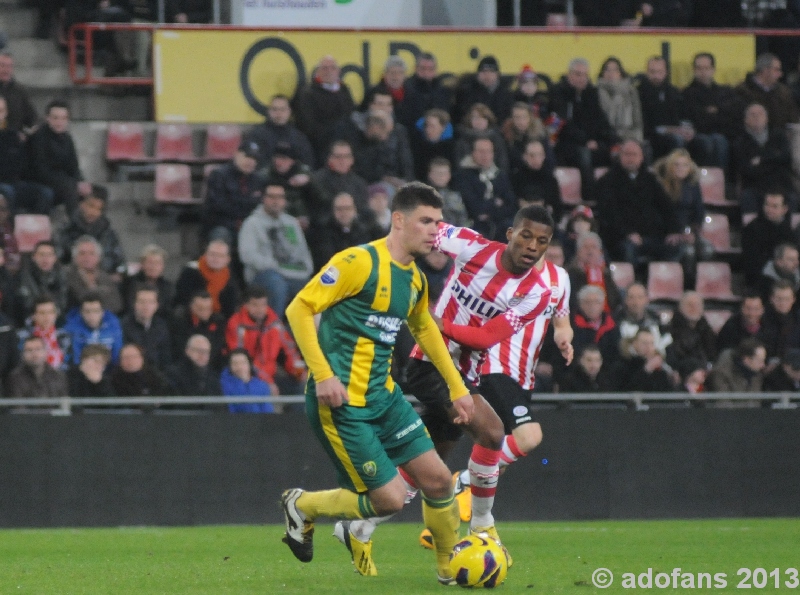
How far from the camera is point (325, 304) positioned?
7207mm

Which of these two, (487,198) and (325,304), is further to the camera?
(487,198)

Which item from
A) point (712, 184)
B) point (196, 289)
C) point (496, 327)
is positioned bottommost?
point (196, 289)

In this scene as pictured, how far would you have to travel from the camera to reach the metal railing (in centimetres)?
1159

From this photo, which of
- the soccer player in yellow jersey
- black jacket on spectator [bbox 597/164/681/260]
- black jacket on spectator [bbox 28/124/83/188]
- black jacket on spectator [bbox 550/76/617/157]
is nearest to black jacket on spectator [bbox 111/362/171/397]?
black jacket on spectator [bbox 28/124/83/188]

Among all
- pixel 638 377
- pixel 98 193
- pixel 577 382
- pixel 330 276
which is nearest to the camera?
pixel 330 276

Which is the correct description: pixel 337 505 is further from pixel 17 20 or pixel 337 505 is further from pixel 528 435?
pixel 17 20

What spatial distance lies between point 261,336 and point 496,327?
4.27m

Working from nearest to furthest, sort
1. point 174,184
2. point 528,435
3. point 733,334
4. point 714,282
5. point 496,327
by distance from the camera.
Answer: point 496,327, point 528,435, point 733,334, point 174,184, point 714,282

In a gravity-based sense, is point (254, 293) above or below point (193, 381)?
above

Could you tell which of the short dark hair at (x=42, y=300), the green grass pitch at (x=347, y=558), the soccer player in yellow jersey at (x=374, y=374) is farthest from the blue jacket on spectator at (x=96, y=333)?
the soccer player in yellow jersey at (x=374, y=374)

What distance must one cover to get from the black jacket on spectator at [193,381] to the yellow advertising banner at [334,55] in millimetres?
4598

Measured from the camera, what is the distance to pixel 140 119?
16.6m

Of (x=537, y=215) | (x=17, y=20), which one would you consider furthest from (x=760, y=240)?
(x=17, y=20)

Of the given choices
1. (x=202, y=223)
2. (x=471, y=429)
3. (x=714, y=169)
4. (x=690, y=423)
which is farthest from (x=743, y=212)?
(x=471, y=429)
